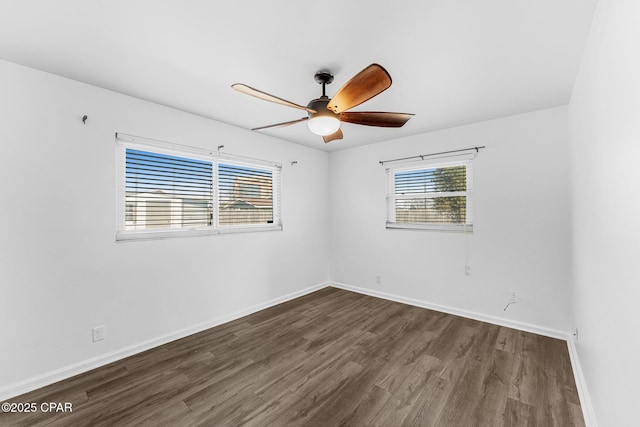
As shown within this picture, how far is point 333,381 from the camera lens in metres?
2.16

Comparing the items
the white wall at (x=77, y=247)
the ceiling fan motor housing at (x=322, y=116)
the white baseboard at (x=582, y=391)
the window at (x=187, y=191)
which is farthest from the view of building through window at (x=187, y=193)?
the white baseboard at (x=582, y=391)

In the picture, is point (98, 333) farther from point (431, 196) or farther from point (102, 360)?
point (431, 196)

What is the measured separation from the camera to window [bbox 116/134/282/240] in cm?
264

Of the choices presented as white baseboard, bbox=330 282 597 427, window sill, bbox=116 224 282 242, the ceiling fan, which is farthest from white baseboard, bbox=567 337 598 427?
window sill, bbox=116 224 282 242

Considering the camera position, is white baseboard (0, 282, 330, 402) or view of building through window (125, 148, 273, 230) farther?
view of building through window (125, 148, 273, 230)

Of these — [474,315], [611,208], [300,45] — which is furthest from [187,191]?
[474,315]

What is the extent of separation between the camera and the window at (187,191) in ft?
8.66

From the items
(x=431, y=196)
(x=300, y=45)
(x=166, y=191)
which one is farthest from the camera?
(x=431, y=196)

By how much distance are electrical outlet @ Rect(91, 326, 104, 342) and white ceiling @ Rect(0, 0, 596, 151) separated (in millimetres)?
2175

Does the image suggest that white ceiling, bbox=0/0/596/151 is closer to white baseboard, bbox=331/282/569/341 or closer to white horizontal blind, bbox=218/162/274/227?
white horizontal blind, bbox=218/162/274/227

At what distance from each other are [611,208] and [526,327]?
2.41 metres

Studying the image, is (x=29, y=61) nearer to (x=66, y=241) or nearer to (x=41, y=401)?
(x=66, y=241)

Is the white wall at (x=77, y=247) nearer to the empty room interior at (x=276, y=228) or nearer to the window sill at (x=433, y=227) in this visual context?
the empty room interior at (x=276, y=228)

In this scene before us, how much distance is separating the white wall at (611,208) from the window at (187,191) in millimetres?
3329
